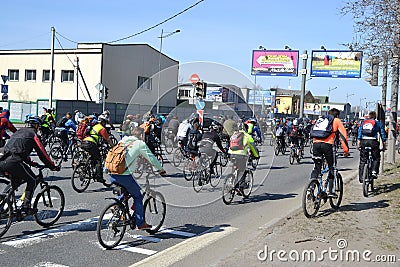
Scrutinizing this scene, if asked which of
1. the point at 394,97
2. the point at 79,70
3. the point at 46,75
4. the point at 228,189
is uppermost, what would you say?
the point at 79,70

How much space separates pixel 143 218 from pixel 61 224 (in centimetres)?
165

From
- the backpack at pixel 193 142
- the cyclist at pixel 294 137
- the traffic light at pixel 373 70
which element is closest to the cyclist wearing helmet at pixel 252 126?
the backpack at pixel 193 142

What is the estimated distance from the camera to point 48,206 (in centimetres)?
748

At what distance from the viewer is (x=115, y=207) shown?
629cm

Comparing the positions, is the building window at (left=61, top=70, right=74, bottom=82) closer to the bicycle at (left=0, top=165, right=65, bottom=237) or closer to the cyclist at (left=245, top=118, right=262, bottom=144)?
the cyclist at (left=245, top=118, right=262, bottom=144)

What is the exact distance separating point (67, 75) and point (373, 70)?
4037 centimetres

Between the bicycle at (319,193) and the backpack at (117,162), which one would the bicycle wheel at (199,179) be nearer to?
the bicycle at (319,193)

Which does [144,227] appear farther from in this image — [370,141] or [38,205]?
[370,141]

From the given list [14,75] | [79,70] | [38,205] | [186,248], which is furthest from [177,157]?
[14,75]

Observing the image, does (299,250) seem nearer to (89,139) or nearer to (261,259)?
(261,259)

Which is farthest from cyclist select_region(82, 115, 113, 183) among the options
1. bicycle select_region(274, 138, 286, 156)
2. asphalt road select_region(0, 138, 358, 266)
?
bicycle select_region(274, 138, 286, 156)

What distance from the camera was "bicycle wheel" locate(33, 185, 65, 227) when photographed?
7.24 metres

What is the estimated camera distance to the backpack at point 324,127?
8359 mm

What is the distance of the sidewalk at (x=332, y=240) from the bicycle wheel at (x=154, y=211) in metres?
1.55
